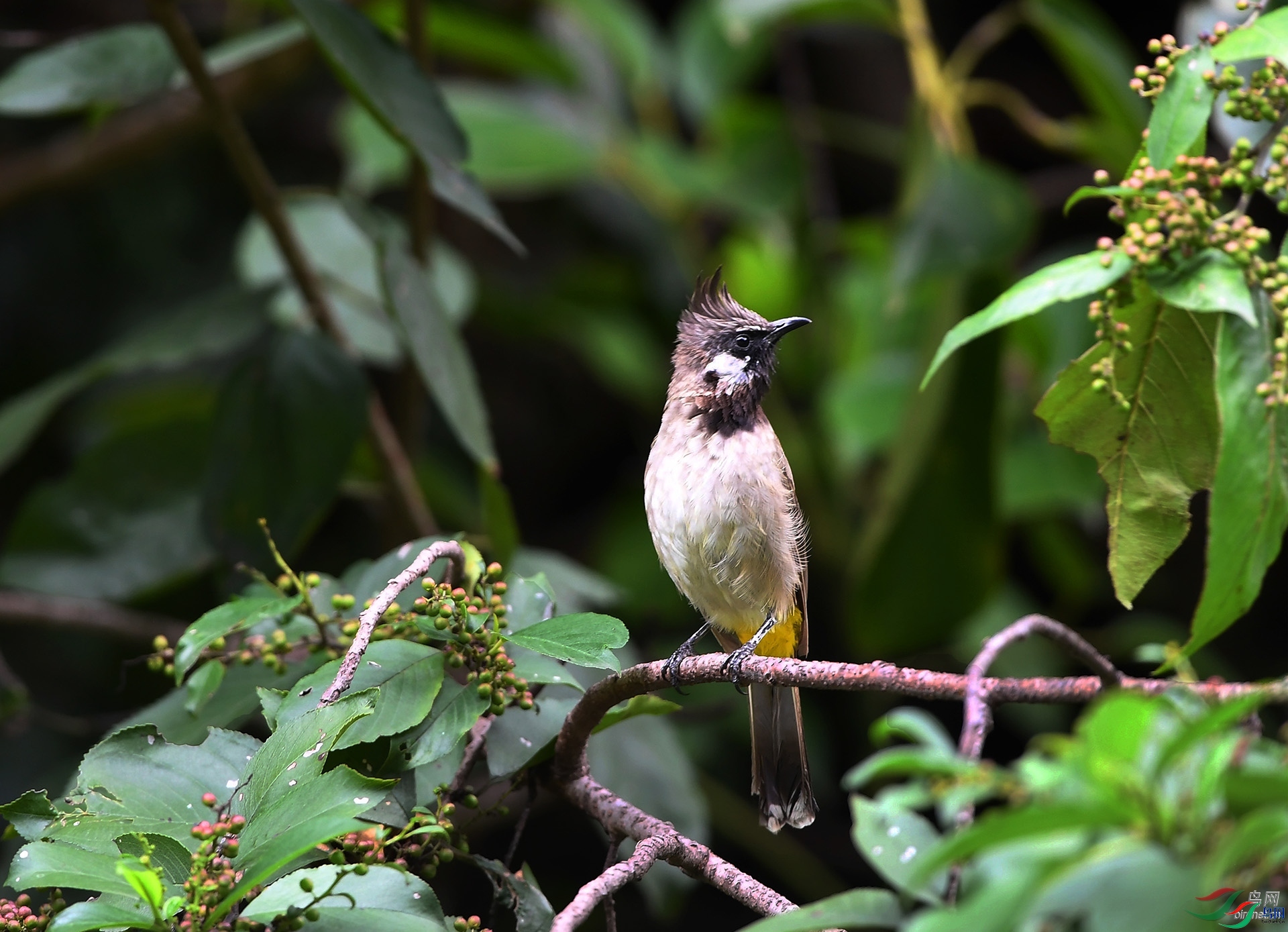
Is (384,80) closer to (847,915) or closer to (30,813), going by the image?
(30,813)

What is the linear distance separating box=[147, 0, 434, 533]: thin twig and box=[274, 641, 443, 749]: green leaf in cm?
125

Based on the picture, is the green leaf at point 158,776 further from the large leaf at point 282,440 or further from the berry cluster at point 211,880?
the large leaf at point 282,440

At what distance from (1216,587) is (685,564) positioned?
143 cm

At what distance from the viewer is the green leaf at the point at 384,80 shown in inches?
86.7

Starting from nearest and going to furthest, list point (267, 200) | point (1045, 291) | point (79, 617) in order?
point (1045, 291)
point (267, 200)
point (79, 617)

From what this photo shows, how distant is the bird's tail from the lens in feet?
8.11

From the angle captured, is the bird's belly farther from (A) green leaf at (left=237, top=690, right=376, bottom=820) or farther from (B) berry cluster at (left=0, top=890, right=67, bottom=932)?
(B) berry cluster at (left=0, top=890, right=67, bottom=932)

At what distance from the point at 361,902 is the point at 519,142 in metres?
3.36

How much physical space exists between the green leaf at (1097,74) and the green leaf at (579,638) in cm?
270

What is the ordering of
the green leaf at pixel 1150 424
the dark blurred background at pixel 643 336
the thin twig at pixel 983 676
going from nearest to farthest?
the thin twig at pixel 983 676, the green leaf at pixel 1150 424, the dark blurred background at pixel 643 336

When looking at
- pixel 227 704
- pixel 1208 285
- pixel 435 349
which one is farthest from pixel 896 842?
pixel 435 349

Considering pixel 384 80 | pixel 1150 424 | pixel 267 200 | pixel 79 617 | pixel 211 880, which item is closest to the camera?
pixel 211 880

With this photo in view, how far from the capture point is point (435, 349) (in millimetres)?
2400

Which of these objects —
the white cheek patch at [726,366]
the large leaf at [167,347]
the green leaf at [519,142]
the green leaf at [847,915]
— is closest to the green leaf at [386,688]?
the green leaf at [847,915]
